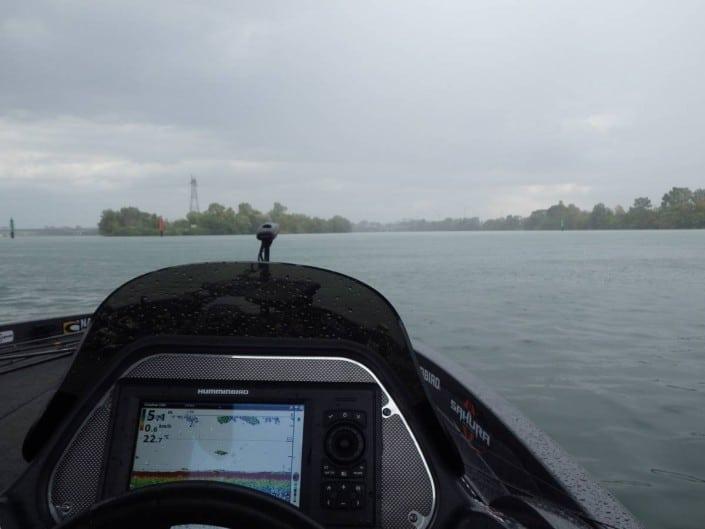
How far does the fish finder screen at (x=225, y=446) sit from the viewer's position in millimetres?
1414

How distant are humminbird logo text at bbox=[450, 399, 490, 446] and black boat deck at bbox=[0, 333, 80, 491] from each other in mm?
1839

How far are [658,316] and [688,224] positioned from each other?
8235cm

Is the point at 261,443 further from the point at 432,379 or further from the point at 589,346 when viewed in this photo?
the point at 589,346

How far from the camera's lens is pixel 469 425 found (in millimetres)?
2924

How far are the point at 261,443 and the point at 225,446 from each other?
0.27 ft

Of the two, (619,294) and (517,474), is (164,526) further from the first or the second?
(619,294)

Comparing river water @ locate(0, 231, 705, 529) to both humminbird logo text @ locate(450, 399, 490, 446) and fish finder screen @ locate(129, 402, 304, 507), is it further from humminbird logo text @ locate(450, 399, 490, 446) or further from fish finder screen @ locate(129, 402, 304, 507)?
fish finder screen @ locate(129, 402, 304, 507)

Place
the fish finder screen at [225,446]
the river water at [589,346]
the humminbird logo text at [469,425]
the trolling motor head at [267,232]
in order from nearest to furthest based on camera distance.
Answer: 1. the fish finder screen at [225,446]
2. the trolling motor head at [267,232]
3. the humminbird logo text at [469,425]
4. the river water at [589,346]

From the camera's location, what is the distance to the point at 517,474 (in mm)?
2340

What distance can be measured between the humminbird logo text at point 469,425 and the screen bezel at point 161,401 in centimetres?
142

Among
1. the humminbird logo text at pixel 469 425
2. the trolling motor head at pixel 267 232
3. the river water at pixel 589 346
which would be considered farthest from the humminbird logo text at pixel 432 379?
the river water at pixel 589 346

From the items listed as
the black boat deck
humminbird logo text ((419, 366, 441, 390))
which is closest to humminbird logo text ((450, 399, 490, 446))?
humminbird logo text ((419, 366, 441, 390))

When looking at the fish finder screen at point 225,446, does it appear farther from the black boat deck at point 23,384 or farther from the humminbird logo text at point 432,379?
the humminbird logo text at point 432,379

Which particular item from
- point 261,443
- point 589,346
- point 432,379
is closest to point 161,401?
point 261,443
